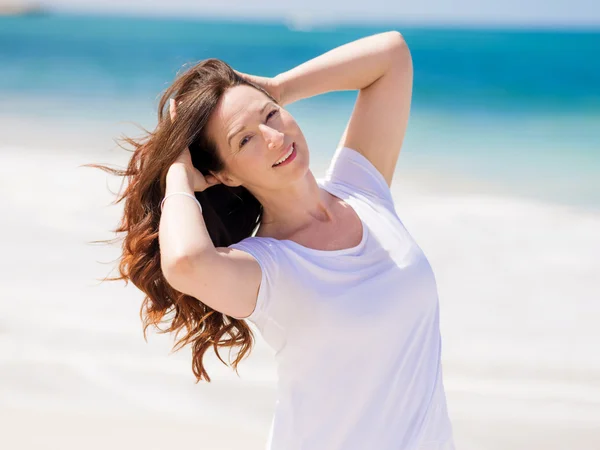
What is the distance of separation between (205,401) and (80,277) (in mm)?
1993

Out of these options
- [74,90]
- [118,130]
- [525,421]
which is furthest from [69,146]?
[525,421]

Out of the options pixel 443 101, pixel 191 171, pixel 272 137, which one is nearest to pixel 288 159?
pixel 272 137

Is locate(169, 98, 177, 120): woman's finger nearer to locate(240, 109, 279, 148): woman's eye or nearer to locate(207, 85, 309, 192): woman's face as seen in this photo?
locate(207, 85, 309, 192): woman's face

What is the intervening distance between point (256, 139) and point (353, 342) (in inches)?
23.2

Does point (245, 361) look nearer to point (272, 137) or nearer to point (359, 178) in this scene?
point (359, 178)

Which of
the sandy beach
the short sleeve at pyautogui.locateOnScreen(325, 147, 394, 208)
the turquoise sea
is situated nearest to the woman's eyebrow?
the short sleeve at pyautogui.locateOnScreen(325, 147, 394, 208)

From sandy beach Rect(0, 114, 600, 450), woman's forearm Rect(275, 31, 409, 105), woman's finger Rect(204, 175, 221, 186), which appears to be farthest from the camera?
sandy beach Rect(0, 114, 600, 450)

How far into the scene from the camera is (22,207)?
745 cm

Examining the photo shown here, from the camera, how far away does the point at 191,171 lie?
2.18 meters

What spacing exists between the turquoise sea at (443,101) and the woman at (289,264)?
1.64 ft

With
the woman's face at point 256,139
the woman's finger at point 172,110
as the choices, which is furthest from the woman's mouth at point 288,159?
the woman's finger at point 172,110

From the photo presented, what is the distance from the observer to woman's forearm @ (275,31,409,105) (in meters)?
2.53

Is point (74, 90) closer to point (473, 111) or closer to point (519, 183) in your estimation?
point (473, 111)

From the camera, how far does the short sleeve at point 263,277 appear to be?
2014 mm
